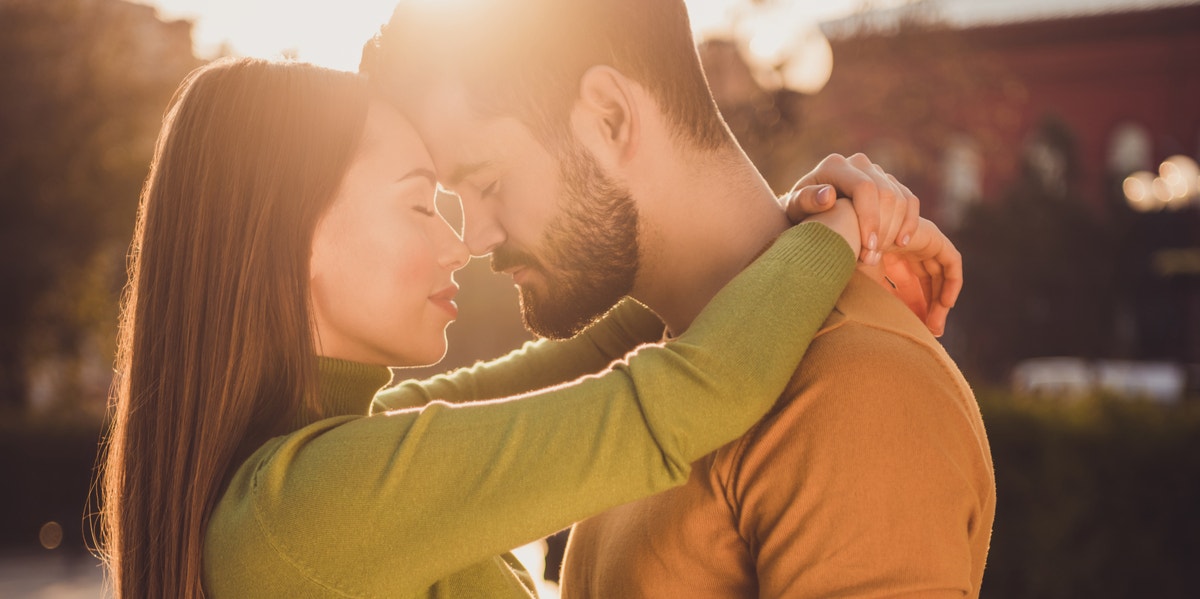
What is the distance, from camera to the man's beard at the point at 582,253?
249 centimetres

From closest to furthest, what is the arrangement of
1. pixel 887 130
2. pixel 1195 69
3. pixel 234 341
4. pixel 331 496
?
pixel 331 496
pixel 234 341
pixel 887 130
pixel 1195 69

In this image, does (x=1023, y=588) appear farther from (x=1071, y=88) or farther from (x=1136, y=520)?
(x=1071, y=88)

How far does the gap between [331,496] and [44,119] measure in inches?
561

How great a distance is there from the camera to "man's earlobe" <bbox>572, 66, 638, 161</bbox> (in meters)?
2.42

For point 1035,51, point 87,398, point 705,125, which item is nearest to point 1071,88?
point 1035,51

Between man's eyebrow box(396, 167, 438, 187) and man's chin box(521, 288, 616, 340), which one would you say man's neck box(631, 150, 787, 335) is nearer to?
man's chin box(521, 288, 616, 340)

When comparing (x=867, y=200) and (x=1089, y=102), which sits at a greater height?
(x=867, y=200)

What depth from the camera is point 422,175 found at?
92.0 inches

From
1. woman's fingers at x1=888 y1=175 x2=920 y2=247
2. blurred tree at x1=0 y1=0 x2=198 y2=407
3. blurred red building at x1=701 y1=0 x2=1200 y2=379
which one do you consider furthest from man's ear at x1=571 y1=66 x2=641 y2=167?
blurred tree at x1=0 y1=0 x2=198 y2=407

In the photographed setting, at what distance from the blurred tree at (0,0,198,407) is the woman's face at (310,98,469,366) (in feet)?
44.0

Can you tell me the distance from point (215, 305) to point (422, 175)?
0.51 meters

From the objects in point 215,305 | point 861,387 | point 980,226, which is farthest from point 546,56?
point 980,226

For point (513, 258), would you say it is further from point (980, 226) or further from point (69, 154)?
Answer: point (980, 226)

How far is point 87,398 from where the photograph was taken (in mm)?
16219
